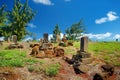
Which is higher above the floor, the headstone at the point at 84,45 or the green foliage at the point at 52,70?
the headstone at the point at 84,45

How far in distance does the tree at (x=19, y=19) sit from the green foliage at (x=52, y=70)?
30.4 metres

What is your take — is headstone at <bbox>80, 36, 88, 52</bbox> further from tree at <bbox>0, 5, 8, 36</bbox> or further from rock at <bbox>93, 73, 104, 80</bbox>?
tree at <bbox>0, 5, 8, 36</bbox>

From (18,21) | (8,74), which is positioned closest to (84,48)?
(8,74)

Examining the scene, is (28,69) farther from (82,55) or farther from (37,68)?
(82,55)

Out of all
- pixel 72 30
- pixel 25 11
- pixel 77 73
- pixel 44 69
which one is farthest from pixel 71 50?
pixel 72 30

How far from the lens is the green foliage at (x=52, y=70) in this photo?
15719mm

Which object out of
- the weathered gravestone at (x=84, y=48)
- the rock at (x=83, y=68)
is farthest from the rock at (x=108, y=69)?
the weathered gravestone at (x=84, y=48)

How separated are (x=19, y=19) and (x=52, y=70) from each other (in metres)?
32.9

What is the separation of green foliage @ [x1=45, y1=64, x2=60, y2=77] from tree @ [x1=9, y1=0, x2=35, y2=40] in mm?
30391

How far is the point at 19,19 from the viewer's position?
47281 mm

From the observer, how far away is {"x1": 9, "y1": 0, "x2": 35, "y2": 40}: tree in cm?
4691

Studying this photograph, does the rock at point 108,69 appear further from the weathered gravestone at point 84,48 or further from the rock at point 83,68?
the weathered gravestone at point 84,48

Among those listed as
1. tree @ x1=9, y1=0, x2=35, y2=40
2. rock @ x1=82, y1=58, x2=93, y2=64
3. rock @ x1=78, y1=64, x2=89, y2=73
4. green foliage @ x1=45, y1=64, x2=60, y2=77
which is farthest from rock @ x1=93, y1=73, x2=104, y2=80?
tree @ x1=9, y1=0, x2=35, y2=40

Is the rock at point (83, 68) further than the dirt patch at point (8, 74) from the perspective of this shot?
Yes
